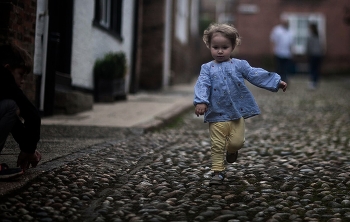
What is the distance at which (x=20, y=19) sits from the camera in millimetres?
6277

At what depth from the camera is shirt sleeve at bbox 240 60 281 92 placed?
4.68 m

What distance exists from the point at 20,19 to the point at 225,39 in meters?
2.63

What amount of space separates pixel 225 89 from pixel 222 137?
37cm

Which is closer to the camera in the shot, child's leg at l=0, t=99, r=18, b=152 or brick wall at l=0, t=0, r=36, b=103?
child's leg at l=0, t=99, r=18, b=152

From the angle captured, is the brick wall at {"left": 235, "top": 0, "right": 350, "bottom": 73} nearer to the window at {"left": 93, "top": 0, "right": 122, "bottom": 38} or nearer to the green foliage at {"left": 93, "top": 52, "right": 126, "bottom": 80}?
the window at {"left": 93, "top": 0, "right": 122, "bottom": 38}

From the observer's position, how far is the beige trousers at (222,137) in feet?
15.3

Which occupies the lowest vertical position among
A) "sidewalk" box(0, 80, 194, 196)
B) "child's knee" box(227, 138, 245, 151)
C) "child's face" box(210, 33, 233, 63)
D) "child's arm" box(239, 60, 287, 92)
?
"sidewalk" box(0, 80, 194, 196)

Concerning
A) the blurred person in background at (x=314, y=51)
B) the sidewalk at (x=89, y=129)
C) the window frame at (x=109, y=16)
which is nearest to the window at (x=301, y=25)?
the blurred person in background at (x=314, y=51)

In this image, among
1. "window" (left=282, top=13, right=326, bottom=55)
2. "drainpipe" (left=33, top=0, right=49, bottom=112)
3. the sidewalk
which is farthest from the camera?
"window" (left=282, top=13, right=326, bottom=55)

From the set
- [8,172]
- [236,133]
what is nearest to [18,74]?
[8,172]

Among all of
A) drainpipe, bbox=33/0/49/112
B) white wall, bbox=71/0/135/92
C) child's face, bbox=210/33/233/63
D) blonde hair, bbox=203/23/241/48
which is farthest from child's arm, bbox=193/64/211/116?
white wall, bbox=71/0/135/92

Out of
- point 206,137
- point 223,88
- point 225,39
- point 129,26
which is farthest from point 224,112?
point 129,26

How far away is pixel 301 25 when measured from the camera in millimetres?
33500

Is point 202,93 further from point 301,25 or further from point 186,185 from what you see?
point 301,25
